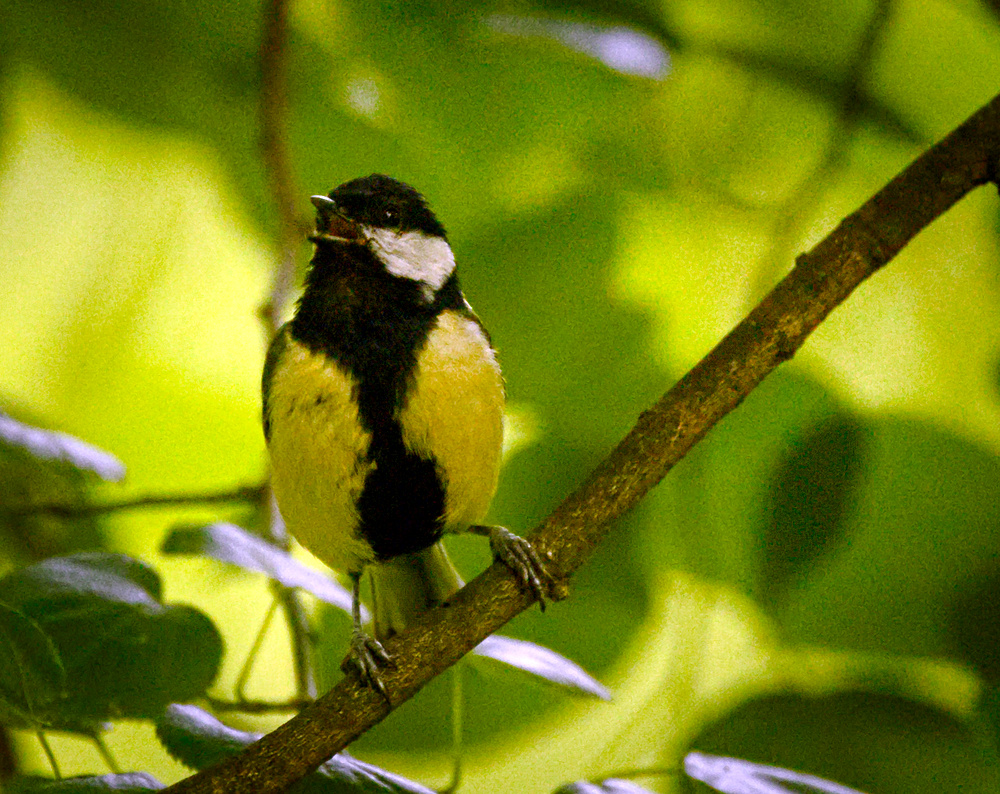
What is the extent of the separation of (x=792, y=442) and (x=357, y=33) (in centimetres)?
62

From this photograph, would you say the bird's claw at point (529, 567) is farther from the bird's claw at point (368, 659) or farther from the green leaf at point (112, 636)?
the green leaf at point (112, 636)

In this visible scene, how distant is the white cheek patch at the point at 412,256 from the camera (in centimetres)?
79

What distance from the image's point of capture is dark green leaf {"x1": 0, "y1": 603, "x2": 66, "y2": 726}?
0.53 m

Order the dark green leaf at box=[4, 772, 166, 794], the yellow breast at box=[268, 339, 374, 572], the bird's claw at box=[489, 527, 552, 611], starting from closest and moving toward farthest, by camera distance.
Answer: the dark green leaf at box=[4, 772, 166, 794] → the bird's claw at box=[489, 527, 552, 611] → the yellow breast at box=[268, 339, 374, 572]

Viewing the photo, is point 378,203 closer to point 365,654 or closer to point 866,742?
point 365,654

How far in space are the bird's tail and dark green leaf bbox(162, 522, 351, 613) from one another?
0.16 meters

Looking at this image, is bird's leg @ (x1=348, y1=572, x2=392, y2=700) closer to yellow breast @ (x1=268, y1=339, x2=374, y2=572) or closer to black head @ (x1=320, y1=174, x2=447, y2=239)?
yellow breast @ (x1=268, y1=339, x2=374, y2=572)

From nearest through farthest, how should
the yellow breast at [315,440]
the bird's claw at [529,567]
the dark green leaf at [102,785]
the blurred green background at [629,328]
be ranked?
the dark green leaf at [102,785]
the bird's claw at [529,567]
the yellow breast at [315,440]
the blurred green background at [629,328]

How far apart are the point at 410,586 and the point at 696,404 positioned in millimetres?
405

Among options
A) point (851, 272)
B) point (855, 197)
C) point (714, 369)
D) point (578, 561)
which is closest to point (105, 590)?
point (578, 561)

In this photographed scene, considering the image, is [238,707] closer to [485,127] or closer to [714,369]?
[714,369]

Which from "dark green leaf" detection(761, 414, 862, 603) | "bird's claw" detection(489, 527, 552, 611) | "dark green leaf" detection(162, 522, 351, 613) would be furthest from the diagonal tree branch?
"dark green leaf" detection(761, 414, 862, 603)

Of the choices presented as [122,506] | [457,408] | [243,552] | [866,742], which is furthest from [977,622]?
[122,506]

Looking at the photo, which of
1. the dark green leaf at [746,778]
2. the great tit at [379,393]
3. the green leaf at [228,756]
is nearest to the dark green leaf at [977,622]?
the dark green leaf at [746,778]
